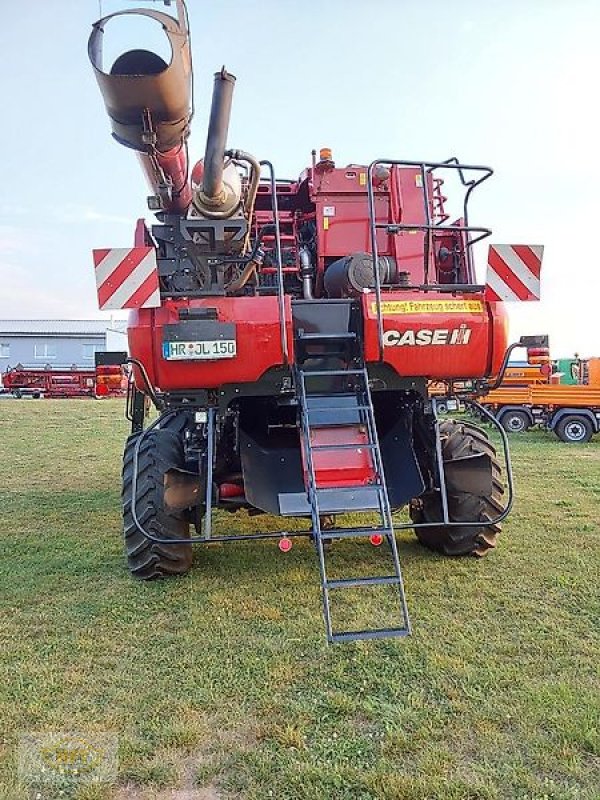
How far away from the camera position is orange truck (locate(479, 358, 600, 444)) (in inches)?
589

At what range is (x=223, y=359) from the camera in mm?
4445

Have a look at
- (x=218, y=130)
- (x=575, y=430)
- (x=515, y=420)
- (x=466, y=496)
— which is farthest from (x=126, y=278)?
(x=515, y=420)

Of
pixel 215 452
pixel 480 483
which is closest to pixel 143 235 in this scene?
pixel 215 452

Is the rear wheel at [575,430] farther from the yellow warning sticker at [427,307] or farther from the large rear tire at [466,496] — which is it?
the yellow warning sticker at [427,307]

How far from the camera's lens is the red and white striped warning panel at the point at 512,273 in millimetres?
4773

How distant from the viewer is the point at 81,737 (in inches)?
109

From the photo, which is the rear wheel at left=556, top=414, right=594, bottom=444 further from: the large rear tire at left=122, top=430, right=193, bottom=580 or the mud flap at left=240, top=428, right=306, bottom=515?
the large rear tire at left=122, top=430, right=193, bottom=580

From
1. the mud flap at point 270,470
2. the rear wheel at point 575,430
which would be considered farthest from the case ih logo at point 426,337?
the rear wheel at point 575,430

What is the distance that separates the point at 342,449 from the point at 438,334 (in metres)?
0.97

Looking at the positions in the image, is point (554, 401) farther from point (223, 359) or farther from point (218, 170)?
point (218, 170)

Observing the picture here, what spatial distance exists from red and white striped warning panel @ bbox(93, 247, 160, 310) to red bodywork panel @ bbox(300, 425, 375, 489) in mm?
1337

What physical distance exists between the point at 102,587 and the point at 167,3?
339cm

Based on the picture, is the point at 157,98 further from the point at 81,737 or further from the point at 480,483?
the point at 480,483

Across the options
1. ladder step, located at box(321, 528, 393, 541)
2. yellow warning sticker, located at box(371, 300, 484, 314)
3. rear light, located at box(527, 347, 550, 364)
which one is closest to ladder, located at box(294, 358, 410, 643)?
ladder step, located at box(321, 528, 393, 541)
